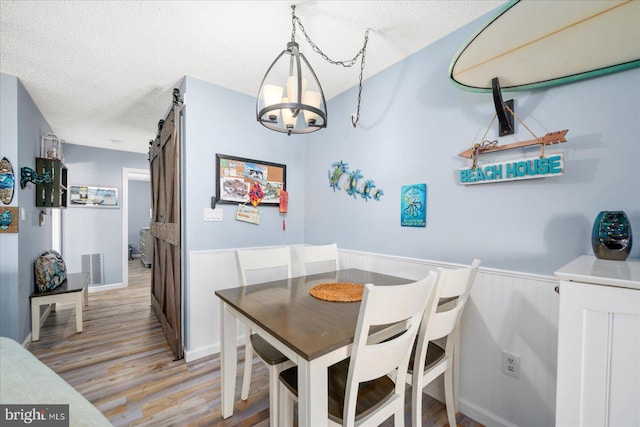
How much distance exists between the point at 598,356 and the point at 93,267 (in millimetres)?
5886

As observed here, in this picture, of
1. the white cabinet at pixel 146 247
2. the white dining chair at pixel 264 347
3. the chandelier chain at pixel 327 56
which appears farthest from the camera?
the white cabinet at pixel 146 247

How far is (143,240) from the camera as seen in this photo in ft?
22.6

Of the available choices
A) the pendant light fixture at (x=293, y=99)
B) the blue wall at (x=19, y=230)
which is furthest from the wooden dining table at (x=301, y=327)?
the blue wall at (x=19, y=230)

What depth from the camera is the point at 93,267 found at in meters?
4.41

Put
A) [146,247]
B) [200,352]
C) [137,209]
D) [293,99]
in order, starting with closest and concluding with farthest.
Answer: [293,99], [200,352], [146,247], [137,209]

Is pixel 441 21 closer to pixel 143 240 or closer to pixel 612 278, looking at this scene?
pixel 612 278

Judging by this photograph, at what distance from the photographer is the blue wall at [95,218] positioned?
4.28 m

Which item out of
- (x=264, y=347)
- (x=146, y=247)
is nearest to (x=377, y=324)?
(x=264, y=347)

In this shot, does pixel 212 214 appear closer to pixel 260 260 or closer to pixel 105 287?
pixel 260 260

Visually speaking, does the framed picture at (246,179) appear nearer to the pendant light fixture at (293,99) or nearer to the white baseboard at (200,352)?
the pendant light fixture at (293,99)

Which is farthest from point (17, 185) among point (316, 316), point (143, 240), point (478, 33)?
point (143, 240)

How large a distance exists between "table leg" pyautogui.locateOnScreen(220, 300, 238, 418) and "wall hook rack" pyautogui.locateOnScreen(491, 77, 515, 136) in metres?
1.87

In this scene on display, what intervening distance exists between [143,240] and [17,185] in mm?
5000

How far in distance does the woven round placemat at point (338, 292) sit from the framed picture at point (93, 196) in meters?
4.62
